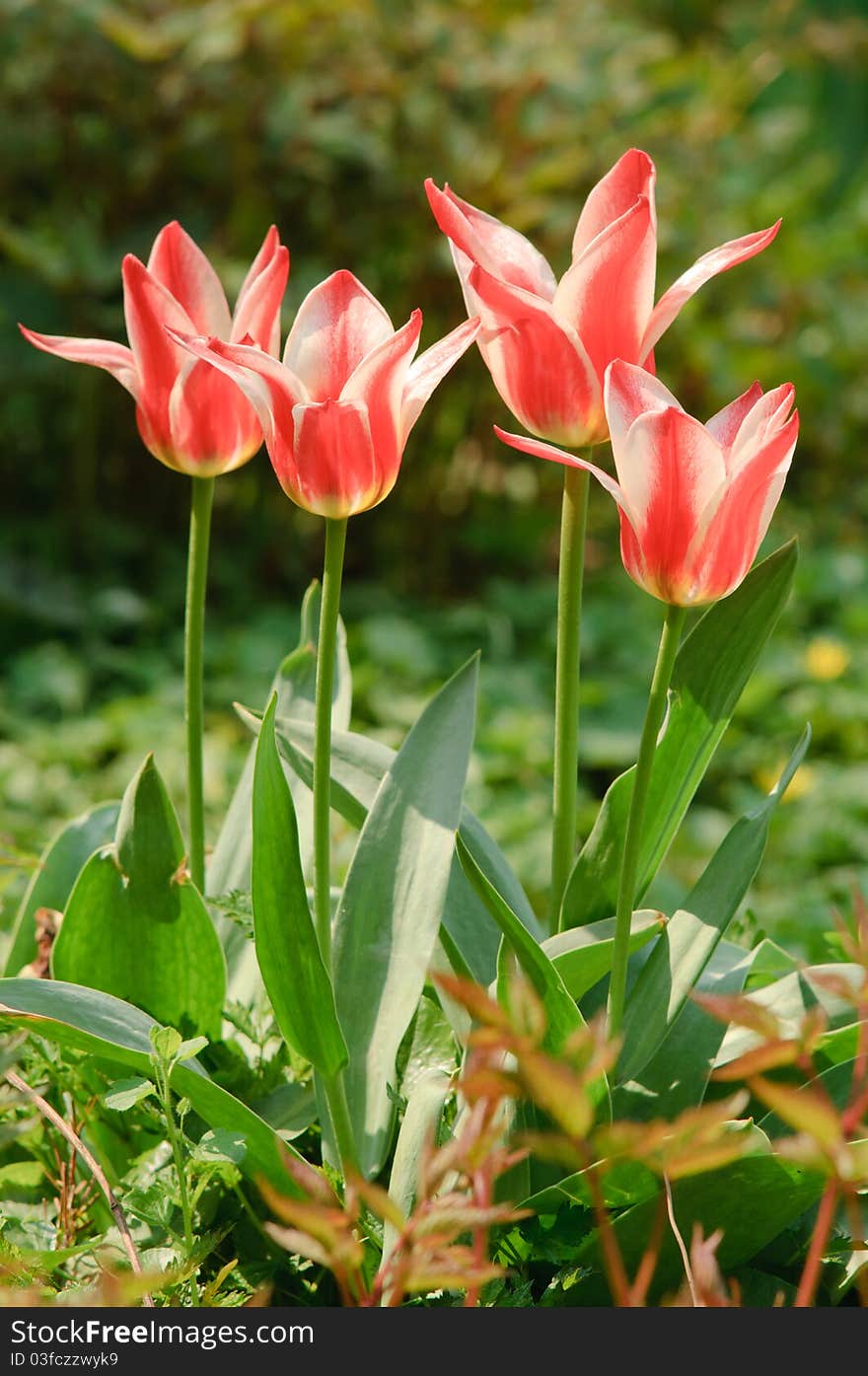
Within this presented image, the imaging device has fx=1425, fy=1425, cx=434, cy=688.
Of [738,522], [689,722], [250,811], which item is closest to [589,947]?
[689,722]

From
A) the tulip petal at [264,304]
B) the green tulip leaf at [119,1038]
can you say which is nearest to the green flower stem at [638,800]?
the green tulip leaf at [119,1038]

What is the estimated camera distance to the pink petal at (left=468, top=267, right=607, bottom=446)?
2.78 ft

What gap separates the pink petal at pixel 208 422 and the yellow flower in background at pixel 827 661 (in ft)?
6.78

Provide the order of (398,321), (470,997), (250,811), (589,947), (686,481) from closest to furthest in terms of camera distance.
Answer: (470,997) → (686,481) → (589,947) → (250,811) → (398,321)

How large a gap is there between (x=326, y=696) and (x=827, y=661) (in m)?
2.20

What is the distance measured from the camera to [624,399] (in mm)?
795

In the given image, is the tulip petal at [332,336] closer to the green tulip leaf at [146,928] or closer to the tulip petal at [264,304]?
the tulip petal at [264,304]

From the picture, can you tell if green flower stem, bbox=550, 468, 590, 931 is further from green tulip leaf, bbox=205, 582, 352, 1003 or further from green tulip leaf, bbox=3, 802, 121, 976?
green tulip leaf, bbox=3, 802, 121, 976

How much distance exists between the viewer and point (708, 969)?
41.6 inches

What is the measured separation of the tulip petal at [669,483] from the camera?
771mm

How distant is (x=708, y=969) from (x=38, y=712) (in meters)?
1.93

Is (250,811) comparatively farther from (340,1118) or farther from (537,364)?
(537,364)

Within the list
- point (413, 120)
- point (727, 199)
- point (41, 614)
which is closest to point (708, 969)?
point (41, 614)

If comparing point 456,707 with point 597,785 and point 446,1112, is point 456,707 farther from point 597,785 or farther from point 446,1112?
→ point 597,785
